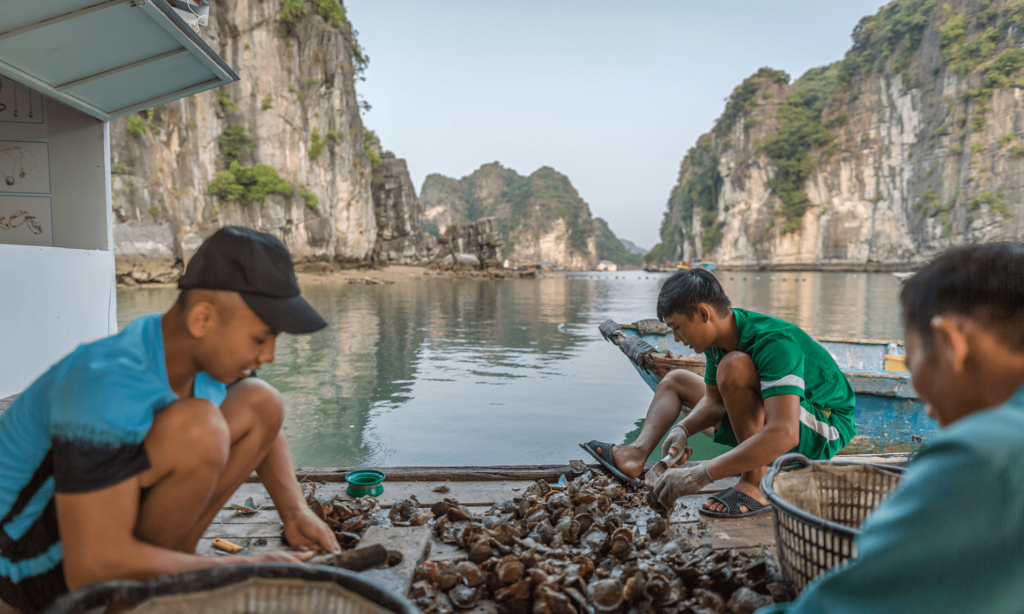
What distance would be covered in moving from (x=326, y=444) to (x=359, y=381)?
2.61 m

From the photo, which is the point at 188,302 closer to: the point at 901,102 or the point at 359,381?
the point at 359,381

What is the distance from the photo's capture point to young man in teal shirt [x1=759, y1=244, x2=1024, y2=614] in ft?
2.49

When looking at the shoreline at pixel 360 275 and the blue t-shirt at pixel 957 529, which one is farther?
the shoreline at pixel 360 275

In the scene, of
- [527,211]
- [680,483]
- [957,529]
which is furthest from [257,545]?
[527,211]

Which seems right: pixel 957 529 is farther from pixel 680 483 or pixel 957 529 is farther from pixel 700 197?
pixel 700 197

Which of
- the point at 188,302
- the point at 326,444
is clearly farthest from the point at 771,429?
the point at 326,444

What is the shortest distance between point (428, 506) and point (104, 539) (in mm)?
1576

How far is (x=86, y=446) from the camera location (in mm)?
1144

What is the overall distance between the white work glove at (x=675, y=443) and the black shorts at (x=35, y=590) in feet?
8.04

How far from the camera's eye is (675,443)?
9.33 ft

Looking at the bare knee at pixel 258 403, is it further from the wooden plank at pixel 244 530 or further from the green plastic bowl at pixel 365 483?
the green plastic bowl at pixel 365 483

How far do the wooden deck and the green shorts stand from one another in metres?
0.15

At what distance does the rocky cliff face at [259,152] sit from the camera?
26.2m

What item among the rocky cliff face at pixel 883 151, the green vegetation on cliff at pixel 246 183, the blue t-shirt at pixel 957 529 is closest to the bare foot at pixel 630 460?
the blue t-shirt at pixel 957 529
